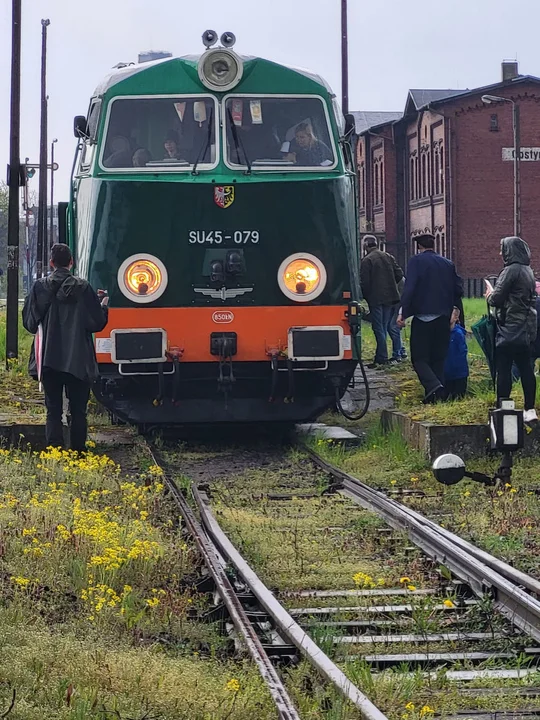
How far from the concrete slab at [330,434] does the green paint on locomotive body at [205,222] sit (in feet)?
4.66

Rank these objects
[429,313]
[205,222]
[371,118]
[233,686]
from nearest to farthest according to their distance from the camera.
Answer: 1. [233,686]
2. [205,222]
3. [429,313]
4. [371,118]

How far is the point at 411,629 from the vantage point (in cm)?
567

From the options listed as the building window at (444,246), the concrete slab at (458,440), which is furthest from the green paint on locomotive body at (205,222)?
the building window at (444,246)

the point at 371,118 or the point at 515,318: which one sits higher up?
the point at 371,118

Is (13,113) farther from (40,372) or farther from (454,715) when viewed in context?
(454,715)

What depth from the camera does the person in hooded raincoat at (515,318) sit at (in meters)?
10.9

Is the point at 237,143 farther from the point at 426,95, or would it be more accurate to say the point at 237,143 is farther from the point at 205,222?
the point at 426,95

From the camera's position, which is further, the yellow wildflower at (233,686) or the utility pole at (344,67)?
the utility pole at (344,67)

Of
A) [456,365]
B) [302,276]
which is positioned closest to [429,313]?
[456,365]

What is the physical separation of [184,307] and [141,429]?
1.83 meters

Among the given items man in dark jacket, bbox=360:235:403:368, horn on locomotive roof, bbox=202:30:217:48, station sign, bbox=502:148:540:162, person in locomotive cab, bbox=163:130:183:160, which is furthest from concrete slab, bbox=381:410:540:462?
station sign, bbox=502:148:540:162

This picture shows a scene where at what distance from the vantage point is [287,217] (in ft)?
37.7

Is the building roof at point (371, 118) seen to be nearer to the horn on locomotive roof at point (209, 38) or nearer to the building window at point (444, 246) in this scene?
the building window at point (444, 246)

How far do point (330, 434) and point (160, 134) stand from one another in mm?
3295
